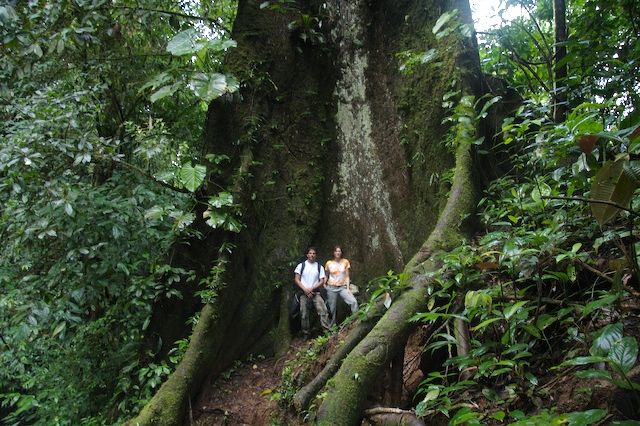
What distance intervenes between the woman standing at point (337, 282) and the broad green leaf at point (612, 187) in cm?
379

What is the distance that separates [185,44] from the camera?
431cm

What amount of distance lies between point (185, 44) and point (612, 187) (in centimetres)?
373

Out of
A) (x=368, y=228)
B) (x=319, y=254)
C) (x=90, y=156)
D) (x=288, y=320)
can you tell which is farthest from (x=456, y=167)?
(x=90, y=156)

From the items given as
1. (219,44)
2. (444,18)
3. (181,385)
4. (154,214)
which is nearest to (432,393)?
(181,385)

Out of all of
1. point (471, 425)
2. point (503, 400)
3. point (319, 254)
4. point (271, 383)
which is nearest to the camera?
point (471, 425)

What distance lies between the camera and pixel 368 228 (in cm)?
→ 541

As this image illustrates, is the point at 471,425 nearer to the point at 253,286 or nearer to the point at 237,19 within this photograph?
the point at 253,286

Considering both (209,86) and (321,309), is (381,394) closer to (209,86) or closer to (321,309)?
(321,309)

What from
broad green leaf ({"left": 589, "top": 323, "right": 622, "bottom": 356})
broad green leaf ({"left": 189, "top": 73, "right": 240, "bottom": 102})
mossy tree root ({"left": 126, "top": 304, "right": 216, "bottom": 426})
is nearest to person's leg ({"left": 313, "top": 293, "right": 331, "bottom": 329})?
mossy tree root ({"left": 126, "top": 304, "right": 216, "bottom": 426})

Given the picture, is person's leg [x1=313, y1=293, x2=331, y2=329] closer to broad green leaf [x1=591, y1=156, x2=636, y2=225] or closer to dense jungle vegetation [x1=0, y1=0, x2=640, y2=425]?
dense jungle vegetation [x1=0, y1=0, x2=640, y2=425]

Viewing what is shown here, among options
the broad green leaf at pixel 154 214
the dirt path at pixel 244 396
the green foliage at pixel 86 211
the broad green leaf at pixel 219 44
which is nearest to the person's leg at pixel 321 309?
the dirt path at pixel 244 396

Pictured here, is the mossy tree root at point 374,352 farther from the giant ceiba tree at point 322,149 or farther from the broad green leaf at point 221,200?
the broad green leaf at point 221,200

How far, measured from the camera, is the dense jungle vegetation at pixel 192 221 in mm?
2584

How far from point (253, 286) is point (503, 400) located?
3.28 m
